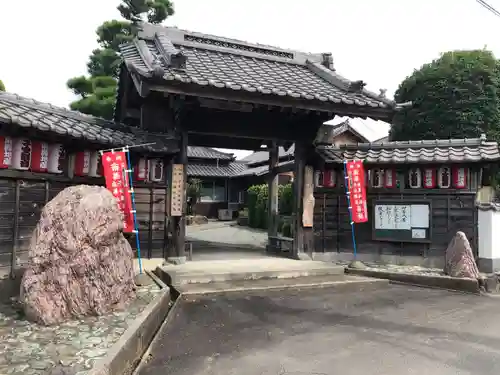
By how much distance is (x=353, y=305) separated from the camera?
7336 millimetres

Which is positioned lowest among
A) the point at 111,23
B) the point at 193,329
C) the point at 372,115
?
Result: the point at 193,329

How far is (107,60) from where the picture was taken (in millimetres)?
28016

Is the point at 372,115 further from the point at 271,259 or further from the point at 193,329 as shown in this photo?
the point at 193,329

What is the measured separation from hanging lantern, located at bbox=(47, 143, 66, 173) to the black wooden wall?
684 centimetres

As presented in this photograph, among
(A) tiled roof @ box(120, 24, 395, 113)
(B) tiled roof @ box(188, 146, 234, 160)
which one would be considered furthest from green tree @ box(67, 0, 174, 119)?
(A) tiled roof @ box(120, 24, 395, 113)

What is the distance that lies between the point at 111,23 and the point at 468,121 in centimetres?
2544

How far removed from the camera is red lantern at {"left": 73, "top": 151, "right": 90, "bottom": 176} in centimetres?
847

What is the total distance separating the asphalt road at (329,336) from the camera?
454 cm

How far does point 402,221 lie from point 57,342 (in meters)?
9.23

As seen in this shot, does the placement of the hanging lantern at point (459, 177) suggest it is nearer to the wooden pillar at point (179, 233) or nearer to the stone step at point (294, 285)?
the stone step at point (294, 285)

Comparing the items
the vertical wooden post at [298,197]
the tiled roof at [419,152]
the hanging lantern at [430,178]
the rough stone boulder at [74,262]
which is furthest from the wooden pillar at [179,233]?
the hanging lantern at [430,178]

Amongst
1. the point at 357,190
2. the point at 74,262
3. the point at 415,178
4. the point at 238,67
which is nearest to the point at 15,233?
the point at 74,262

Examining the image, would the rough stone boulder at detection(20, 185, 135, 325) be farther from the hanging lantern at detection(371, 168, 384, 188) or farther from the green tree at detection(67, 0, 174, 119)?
the green tree at detection(67, 0, 174, 119)

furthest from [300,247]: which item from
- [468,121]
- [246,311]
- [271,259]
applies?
[468,121]
